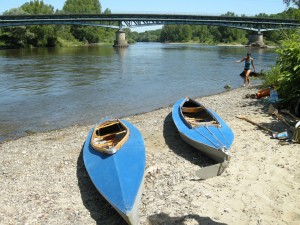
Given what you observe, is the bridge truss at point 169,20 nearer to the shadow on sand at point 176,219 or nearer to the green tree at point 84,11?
the green tree at point 84,11

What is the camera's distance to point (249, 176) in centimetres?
721

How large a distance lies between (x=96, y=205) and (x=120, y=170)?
0.87m

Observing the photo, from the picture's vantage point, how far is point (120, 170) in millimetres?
6691

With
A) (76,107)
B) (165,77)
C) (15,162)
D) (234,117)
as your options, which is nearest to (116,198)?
(15,162)

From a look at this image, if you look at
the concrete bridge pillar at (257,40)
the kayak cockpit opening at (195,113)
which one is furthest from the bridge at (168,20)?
the kayak cockpit opening at (195,113)

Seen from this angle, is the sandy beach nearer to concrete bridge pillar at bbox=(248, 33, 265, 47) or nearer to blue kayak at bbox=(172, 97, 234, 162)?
blue kayak at bbox=(172, 97, 234, 162)

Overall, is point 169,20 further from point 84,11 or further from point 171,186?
point 171,186

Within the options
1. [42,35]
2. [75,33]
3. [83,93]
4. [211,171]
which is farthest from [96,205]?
[75,33]

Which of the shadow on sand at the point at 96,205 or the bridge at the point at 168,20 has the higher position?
the bridge at the point at 168,20

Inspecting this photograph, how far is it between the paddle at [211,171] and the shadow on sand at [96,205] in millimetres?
2007

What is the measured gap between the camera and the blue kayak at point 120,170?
571 cm

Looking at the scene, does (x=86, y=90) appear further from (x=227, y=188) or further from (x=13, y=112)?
(x=227, y=188)

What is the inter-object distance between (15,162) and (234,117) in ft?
24.6

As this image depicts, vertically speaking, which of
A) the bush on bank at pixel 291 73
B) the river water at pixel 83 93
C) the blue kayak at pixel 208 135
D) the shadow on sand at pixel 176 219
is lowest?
the river water at pixel 83 93
